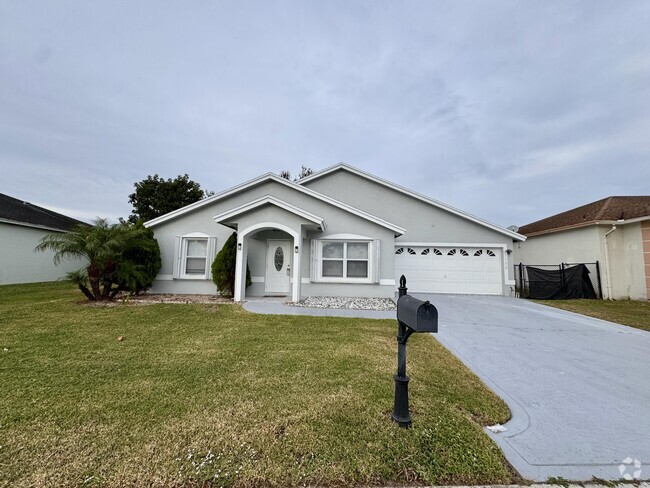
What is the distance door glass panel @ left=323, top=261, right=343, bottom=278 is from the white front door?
58.2 inches

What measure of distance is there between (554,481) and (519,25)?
13485 millimetres

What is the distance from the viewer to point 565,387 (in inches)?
151

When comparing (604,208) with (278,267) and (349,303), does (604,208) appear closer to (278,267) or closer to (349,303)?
(349,303)

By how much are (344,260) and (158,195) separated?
2467 cm

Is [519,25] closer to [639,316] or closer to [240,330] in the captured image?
[639,316]

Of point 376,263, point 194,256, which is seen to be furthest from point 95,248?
point 376,263

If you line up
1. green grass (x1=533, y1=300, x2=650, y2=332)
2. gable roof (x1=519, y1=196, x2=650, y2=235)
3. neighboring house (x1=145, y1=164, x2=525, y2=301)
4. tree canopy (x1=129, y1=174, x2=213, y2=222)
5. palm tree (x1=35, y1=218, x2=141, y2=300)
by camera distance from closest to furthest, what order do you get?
1. green grass (x1=533, y1=300, x2=650, y2=332)
2. palm tree (x1=35, y1=218, x2=141, y2=300)
3. neighboring house (x1=145, y1=164, x2=525, y2=301)
4. gable roof (x1=519, y1=196, x2=650, y2=235)
5. tree canopy (x1=129, y1=174, x2=213, y2=222)

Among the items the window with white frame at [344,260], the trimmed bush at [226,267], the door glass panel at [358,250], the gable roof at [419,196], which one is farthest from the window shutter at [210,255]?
the gable roof at [419,196]

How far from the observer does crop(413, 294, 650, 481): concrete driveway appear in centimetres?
244

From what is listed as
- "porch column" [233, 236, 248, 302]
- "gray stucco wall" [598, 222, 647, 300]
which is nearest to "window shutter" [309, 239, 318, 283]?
"porch column" [233, 236, 248, 302]

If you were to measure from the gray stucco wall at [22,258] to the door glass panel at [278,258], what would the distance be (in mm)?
15451

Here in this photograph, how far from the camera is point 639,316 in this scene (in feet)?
30.0

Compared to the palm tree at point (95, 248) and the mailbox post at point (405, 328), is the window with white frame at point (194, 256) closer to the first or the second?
the palm tree at point (95, 248)

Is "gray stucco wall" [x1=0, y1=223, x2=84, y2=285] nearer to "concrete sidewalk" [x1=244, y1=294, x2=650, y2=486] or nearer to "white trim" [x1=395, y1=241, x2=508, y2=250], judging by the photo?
"concrete sidewalk" [x1=244, y1=294, x2=650, y2=486]
